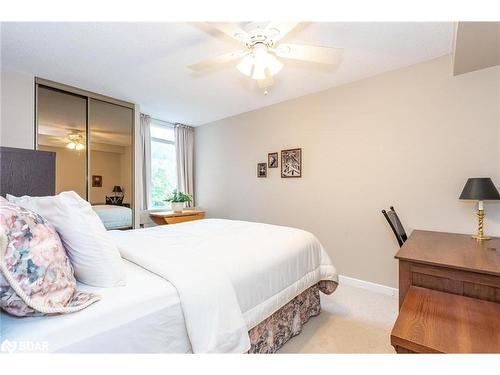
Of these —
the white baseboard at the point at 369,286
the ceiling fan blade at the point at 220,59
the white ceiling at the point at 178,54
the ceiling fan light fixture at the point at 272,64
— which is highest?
the white ceiling at the point at 178,54

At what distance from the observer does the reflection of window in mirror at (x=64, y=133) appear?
2.83m

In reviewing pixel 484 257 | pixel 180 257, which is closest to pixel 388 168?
pixel 484 257

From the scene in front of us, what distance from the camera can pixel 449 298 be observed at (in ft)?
4.50

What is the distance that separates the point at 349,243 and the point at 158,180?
3.33 meters

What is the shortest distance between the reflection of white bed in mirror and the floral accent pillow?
268 centimetres

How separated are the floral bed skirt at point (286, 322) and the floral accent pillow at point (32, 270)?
3.16ft

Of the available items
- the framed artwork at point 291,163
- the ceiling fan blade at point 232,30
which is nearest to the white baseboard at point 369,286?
the framed artwork at point 291,163

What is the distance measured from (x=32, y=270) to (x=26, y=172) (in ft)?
3.97

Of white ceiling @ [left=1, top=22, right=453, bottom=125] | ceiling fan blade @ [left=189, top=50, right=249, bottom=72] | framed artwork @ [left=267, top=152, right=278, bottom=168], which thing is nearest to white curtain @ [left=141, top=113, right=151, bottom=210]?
white ceiling @ [left=1, top=22, right=453, bottom=125]

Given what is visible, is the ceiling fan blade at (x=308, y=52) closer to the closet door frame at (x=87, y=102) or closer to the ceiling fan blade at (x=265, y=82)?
the ceiling fan blade at (x=265, y=82)

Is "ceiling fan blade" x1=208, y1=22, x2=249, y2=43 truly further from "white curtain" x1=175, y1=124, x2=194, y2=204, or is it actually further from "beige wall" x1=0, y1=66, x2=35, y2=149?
"white curtain" x1=175, y1=124, x2=194, y2=204

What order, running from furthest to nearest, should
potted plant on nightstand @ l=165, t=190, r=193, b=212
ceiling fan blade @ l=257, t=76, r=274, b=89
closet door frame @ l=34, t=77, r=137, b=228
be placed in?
potted plant on nightstand @ l=165, t=190, r=193, b=212 < closet door frame @ l=34, t=77, r=137, b=228 < ceiling fan blade @ l=257, t=76, r=274, b=89

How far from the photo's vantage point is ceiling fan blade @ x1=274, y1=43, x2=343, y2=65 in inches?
68.2
